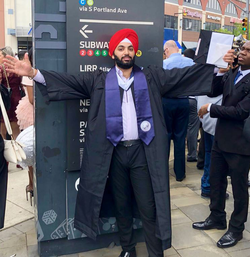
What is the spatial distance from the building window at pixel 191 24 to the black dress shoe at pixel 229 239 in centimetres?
4537

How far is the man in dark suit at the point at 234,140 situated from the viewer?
3148 mm

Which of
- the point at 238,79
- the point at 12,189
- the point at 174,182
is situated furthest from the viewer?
the point at 174,182

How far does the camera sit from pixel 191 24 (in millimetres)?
46938

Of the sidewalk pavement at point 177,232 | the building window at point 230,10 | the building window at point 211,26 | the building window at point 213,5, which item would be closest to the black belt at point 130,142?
the sidewalk pavement at point 177,232

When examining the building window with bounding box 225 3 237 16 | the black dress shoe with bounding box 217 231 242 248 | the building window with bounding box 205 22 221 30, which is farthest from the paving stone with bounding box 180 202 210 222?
the building window with bounding box 225 3 237 16

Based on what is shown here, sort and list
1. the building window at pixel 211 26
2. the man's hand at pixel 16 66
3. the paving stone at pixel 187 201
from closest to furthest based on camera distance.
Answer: the man's hand at pixel 16 66, the paving stone at pixel 187 201, the building window at pixel 211 26

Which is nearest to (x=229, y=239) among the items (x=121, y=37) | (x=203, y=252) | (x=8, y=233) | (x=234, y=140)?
(x=203, y=252)

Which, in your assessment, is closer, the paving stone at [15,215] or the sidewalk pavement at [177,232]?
the sidewalk pavement at [177,232]

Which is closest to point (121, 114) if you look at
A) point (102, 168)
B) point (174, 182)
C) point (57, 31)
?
point (102, 168)

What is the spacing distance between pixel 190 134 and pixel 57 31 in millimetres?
3787

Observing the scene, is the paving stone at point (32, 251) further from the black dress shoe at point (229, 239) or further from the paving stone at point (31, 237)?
the black dress shoe at point (229, 239)

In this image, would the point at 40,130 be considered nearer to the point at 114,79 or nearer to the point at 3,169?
the point at 3,169

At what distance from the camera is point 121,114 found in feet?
8.95

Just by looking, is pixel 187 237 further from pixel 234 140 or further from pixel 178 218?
pixel 234 140
